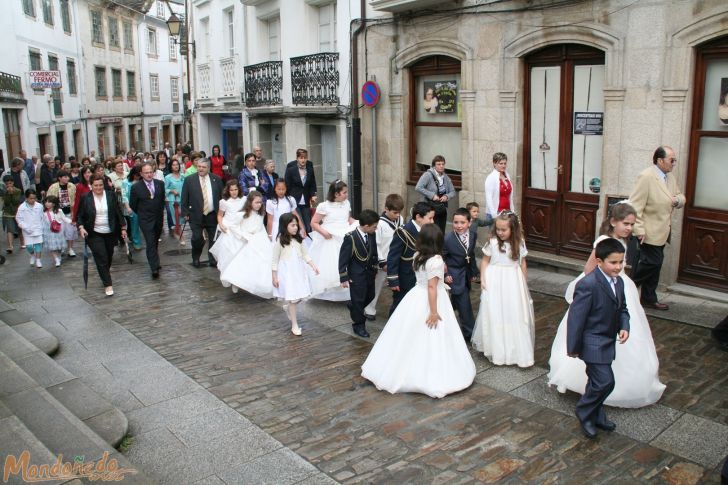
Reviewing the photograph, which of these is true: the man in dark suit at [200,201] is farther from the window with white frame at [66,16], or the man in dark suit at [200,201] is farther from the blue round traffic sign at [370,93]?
the window with white frame at [66,16]

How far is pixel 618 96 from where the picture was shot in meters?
9.22

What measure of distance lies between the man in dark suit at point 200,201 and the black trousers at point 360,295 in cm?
446

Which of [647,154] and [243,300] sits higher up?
[647,154]

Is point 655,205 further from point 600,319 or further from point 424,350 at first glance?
point 424,350

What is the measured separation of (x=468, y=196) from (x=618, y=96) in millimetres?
3248

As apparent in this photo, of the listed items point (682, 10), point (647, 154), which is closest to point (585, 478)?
point (647, 154)

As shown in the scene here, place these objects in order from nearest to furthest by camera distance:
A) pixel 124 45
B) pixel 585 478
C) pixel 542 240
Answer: pixel 585 478
pixel 542 240
pixel 124 45

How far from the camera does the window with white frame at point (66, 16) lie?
31.9 m

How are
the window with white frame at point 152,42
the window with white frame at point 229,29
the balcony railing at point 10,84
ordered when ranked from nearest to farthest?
1. the window with white frame at point 229,29
2. the balcony railing at point 10,84
3. the window with white frame at point 152,42

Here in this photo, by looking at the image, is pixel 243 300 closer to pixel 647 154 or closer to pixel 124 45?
pixel 647 154

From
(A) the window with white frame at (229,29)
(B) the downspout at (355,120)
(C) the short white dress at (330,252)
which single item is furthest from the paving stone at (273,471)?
(A) the window with white frame at (229,29)

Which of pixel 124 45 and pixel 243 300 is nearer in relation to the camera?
pixel 243 300

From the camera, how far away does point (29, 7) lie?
27.8 metres

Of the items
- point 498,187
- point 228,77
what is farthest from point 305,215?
point 228,77
